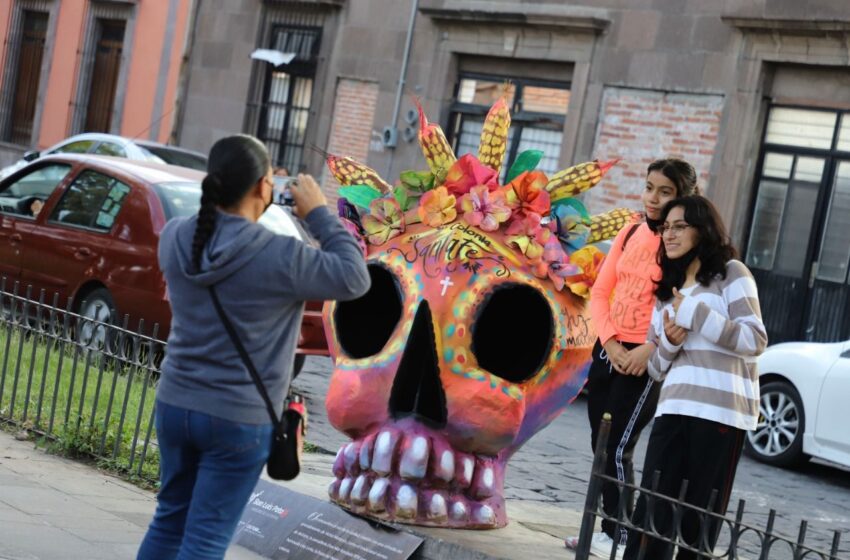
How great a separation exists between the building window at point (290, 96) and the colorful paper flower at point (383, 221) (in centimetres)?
1773

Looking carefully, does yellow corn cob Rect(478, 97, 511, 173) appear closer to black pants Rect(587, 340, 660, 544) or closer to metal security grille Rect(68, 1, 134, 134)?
black pants Rect(587, 340, 660, 544)

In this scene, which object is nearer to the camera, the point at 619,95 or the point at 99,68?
the point at 619,95

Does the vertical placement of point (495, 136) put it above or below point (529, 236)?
above

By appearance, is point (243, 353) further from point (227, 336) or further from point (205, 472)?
point (205, 472)

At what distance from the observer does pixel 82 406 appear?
25.3ft

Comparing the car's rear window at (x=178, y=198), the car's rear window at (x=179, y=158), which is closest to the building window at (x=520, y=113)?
the car's rear window at (x=179, y=158)

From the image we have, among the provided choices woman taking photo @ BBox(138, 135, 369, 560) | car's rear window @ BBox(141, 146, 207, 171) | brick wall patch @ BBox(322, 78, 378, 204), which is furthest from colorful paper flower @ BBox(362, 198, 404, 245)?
brick wall patch @ BBox(322, 78, 378, 204)

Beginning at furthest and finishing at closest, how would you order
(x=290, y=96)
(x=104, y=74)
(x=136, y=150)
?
(x=104, y=74), (x=290, y=96), (x=136, y=150)

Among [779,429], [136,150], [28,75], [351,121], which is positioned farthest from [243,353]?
[28,75]

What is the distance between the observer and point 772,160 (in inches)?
695

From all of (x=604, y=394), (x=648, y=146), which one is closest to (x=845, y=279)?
(x=648, y=146)

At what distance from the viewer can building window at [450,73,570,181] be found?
798 inches

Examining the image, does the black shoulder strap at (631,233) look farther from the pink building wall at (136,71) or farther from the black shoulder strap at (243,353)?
the pink building wall at (136,71)

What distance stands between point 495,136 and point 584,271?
70 centimetres
